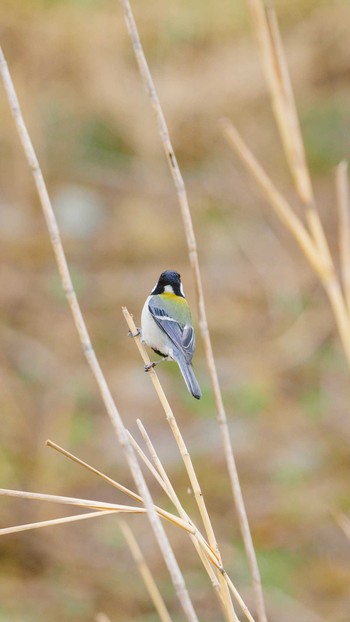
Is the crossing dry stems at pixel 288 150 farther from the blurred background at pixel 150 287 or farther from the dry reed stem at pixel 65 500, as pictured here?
the blurred background at pixel 150 287

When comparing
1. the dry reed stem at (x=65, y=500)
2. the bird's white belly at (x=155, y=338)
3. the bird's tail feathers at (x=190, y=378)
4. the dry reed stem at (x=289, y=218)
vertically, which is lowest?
the dry reed stem at (x=65, y=500)

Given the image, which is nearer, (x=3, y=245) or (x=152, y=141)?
(x=3, y=245)

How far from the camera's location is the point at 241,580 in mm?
3891

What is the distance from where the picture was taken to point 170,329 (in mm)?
1638

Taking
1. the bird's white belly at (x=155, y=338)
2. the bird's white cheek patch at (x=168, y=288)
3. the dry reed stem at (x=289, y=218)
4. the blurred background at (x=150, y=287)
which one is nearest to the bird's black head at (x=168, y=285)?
the bird's white cheek patch at (x=168, y=288)

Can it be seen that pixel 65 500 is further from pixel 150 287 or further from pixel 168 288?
pixel 150 287

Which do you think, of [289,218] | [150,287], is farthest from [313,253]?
[150,287]

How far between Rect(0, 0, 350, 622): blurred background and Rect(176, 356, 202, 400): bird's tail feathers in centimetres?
253

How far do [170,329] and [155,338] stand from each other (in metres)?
0.04

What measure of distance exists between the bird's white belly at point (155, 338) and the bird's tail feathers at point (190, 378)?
0.04m

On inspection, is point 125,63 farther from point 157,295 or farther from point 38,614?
point 157,295

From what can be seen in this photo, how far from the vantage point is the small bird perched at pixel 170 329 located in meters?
1.57

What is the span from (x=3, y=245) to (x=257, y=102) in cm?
201

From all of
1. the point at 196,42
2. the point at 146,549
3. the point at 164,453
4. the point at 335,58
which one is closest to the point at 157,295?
the point at 146,549
